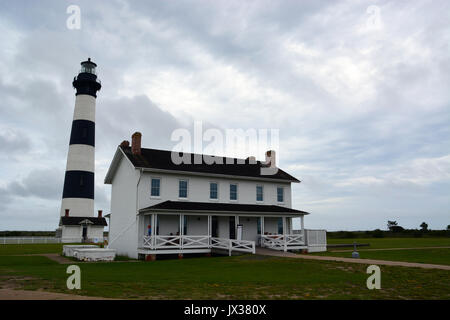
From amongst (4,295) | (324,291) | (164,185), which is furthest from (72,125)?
(324,291)

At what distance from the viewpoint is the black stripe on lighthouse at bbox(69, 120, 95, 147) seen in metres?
Result: 44.3

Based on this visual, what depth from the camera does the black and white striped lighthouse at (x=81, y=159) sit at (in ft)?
145

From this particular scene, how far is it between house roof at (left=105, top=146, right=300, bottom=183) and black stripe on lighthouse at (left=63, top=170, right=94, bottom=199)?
13.9 m

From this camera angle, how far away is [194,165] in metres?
28.7

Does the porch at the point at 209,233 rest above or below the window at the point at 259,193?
below

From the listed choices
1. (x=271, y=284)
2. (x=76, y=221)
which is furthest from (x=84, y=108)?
(x=271, y=284)

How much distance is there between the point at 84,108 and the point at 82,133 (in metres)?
3.12

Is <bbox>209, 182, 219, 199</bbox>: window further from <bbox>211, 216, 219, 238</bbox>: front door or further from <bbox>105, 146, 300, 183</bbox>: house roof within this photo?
<bbox>211, 216, 219, 238</bbox>: front door

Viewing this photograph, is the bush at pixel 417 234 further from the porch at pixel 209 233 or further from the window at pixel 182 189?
the window at pixel 182 189

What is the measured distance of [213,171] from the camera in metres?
28.2

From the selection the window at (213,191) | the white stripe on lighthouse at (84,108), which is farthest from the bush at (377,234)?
the white stripe on lighthouse at (84,108)

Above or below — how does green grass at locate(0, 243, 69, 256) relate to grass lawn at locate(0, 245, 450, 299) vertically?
below

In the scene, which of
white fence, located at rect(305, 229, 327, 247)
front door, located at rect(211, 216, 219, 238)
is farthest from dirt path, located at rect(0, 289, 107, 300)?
white fence, located at rect(305, 229, 327, 247)
